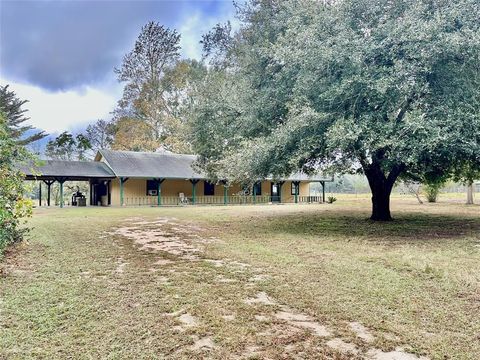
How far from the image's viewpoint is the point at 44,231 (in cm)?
1017

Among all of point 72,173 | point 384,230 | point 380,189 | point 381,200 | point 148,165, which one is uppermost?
point 148,165

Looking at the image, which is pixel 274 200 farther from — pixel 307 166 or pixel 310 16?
pixel 310 16

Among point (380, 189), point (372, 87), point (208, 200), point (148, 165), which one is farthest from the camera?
point (208, 200)

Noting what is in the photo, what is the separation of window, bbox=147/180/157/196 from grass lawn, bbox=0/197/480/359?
753 inches

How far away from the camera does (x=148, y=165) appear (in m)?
26.5

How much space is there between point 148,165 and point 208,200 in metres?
5.42

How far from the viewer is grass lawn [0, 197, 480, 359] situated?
3031mm

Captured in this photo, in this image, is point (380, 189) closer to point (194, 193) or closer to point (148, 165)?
point (194, 193)

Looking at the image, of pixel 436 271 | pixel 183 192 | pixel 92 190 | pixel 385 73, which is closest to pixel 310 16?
pixel 385 73

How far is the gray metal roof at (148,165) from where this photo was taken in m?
24.9

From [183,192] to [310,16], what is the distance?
1955 cm

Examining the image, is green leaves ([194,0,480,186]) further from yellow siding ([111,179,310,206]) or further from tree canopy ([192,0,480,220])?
yellow siding ([111,179,310,206])

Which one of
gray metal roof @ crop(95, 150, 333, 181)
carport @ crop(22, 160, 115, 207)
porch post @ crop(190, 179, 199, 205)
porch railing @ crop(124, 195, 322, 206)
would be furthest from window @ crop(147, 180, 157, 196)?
porch post @ crop(190, 179, 199, 205)

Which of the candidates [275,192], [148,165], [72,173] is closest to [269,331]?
[72,173]
